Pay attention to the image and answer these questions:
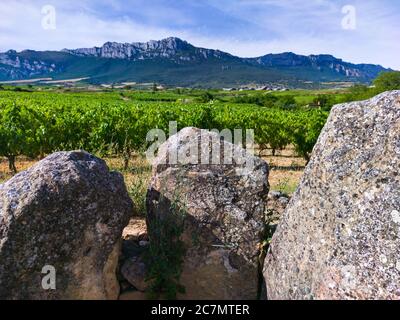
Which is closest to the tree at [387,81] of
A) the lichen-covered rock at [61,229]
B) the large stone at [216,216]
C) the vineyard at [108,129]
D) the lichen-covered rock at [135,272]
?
the vineyard at [108,129]

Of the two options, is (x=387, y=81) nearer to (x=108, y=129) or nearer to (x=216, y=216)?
(x=108, y=129)

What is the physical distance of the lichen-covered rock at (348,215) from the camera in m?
3.65

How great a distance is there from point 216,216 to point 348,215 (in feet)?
6.40

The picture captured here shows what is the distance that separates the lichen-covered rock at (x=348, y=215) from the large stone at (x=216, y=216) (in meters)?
0.64

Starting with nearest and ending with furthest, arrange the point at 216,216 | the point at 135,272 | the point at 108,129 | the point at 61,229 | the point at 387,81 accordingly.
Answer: the point at 61,229 → the point at 135,272 → the point at 216,216 → the point at 108,129 → the point at 387,81

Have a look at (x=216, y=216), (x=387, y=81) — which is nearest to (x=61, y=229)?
(x=216, y=216)

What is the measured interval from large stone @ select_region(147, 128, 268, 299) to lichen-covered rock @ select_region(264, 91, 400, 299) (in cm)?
64

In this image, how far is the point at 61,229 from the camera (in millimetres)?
Answer: 4453

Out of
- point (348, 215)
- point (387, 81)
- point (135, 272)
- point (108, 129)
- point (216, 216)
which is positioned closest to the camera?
point (348, 215)

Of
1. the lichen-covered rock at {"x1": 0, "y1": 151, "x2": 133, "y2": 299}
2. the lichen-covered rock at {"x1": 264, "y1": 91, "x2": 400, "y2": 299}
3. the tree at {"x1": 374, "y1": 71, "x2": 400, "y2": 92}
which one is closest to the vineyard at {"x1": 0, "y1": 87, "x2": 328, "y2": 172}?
the lichen-covered rock at {"x1": 0, "y1": 151, "x2": 133, "y2": 299}

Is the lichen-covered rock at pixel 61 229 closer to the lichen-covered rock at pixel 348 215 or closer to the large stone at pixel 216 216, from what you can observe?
the large stone at pixel 216 216

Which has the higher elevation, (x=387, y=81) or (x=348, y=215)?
(x=387, y=81)

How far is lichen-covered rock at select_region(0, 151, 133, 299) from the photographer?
436 cm

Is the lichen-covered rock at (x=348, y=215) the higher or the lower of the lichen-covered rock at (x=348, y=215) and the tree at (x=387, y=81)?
the lower
